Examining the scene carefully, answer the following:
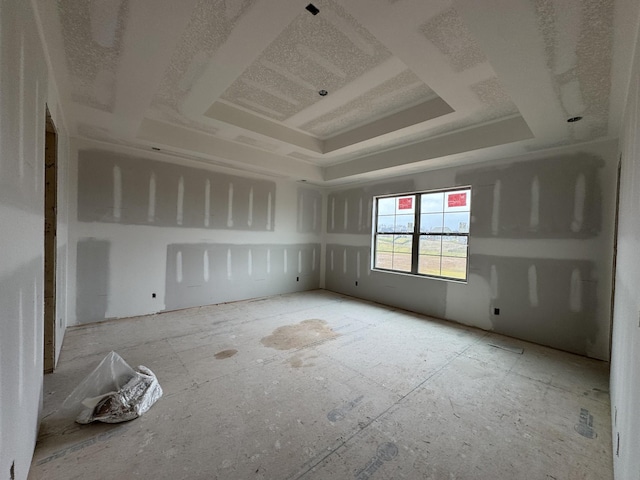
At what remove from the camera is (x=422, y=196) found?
4840 mm

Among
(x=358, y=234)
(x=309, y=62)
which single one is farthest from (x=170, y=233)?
(x=358, y=234)

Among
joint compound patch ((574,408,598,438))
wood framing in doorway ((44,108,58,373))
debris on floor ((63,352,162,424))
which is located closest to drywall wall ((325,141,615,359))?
joint compound patch ((574,408,598,438))

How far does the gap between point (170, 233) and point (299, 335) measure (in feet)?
9.15

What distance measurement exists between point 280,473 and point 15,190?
2010 mm

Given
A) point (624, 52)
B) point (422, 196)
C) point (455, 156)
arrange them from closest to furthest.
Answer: point (624, 52) → point (455, 156) → point (422, 196)

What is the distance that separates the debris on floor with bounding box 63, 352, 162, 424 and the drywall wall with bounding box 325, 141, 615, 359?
4171 mm

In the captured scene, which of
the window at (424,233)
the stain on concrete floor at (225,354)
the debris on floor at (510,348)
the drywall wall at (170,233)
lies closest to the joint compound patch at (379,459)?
the stain on concrete floor at (225,354)

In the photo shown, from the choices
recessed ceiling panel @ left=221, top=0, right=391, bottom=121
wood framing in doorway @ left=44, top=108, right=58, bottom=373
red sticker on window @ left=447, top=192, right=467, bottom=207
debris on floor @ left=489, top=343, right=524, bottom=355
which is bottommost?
debris on floor @ left=489, top=343, right=524, bottom=355

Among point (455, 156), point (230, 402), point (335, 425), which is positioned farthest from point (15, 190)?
point (455, 156)

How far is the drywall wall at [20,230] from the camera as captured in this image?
109 centimetres

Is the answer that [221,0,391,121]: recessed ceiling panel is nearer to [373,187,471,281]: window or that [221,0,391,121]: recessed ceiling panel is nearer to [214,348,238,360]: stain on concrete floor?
[373,187,471,281]: window

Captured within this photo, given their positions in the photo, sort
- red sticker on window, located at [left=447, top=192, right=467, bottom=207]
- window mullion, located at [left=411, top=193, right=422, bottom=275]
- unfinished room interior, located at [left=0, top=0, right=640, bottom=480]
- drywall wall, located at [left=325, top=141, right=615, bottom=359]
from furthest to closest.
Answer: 1. window mullion, located at [left=411, top=193, right=422, bottom=275]
2. red sticker on window, located at [left=447, top=192, right=467, bottom=207]
3. drywall wall, located at [left=325, top=141, right=615, bottom=359]
4. unfinished room interior, located at [left=0, top=0, right=640, bottom=480]

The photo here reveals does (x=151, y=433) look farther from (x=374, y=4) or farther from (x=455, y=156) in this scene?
(x=455, y=156)

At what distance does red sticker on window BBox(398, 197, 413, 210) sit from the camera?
505 centimetres
